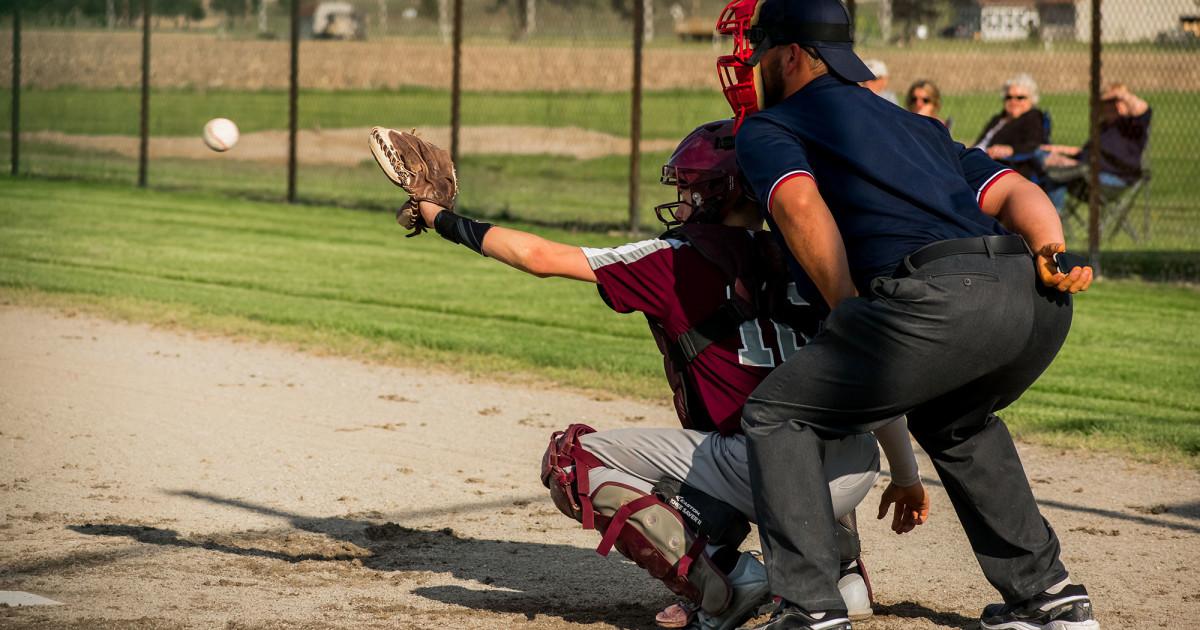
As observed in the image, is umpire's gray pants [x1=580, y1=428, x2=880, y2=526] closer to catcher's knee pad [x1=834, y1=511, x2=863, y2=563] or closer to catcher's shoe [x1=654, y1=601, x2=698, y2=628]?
catcher's knee pad [x1=834, y1=511, x2=863, y2=563]

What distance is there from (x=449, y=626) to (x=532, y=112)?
718 inches

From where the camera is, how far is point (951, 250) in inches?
122

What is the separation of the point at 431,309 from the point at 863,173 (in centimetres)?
674

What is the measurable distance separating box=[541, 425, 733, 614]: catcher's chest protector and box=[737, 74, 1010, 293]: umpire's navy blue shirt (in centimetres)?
81

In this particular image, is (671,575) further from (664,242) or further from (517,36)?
(517,36)

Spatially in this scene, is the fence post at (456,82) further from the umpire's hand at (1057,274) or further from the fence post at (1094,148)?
the umpire's hand at (1057,274)

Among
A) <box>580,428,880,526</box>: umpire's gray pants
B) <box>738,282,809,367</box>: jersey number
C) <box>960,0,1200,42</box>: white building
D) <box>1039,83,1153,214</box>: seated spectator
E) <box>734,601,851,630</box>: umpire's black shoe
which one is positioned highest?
<box>960,0,1200,42</box>: white building

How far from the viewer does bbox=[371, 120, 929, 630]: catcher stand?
137 inches

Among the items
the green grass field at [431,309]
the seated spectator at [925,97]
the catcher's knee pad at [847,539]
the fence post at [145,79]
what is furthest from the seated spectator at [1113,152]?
the fence post at [145,79]

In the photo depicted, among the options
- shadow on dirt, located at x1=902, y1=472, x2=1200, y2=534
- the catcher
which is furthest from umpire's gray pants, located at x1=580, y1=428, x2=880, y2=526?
shadow on dirt, located at x1=902, y1=472, x2=1200, y2=534

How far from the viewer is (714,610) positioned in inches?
137

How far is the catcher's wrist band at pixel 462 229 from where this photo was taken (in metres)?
3.55

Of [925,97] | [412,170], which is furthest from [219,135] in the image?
[412,170]

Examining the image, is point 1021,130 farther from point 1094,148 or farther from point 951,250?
point 951,250
